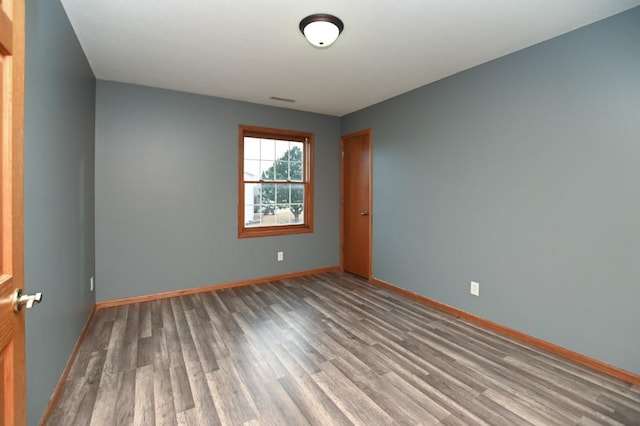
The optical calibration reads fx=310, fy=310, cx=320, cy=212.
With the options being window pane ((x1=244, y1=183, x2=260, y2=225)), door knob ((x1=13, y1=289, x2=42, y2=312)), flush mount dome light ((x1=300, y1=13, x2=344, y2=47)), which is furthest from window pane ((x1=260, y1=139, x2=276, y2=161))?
door knob ((x1=13, y1=289, x2=42, y2=312))

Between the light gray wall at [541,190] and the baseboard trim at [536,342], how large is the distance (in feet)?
0.15

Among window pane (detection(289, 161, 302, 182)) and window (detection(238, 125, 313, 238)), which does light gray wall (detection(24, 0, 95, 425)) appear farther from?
window pane (detection(289, 161, 302, 182))

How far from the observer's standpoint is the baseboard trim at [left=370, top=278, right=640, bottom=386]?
2.11 meters

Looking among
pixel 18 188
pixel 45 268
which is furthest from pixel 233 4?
pixel 45 268

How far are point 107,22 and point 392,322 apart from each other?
339 centimetres

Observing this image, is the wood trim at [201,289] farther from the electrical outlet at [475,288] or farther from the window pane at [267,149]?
the electrical outlet at [475,288]

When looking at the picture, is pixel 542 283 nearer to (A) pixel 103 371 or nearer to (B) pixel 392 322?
(B) pixel 392 322

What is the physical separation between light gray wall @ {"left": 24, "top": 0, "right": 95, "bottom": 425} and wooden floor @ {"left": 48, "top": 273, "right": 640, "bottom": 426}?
36 centimetres

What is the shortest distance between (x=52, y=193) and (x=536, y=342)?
363cm

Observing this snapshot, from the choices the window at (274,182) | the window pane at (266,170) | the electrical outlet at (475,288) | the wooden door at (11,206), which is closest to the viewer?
the wooden door at (11,206)

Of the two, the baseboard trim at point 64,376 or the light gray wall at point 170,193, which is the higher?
the light gray wall at point 170,193

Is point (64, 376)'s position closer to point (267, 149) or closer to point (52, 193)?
point (52, 193)

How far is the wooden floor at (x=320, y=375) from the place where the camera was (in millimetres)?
1753

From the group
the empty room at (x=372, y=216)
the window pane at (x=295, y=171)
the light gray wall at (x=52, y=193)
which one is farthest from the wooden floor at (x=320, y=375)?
the window pane at (x=295, y=171)
